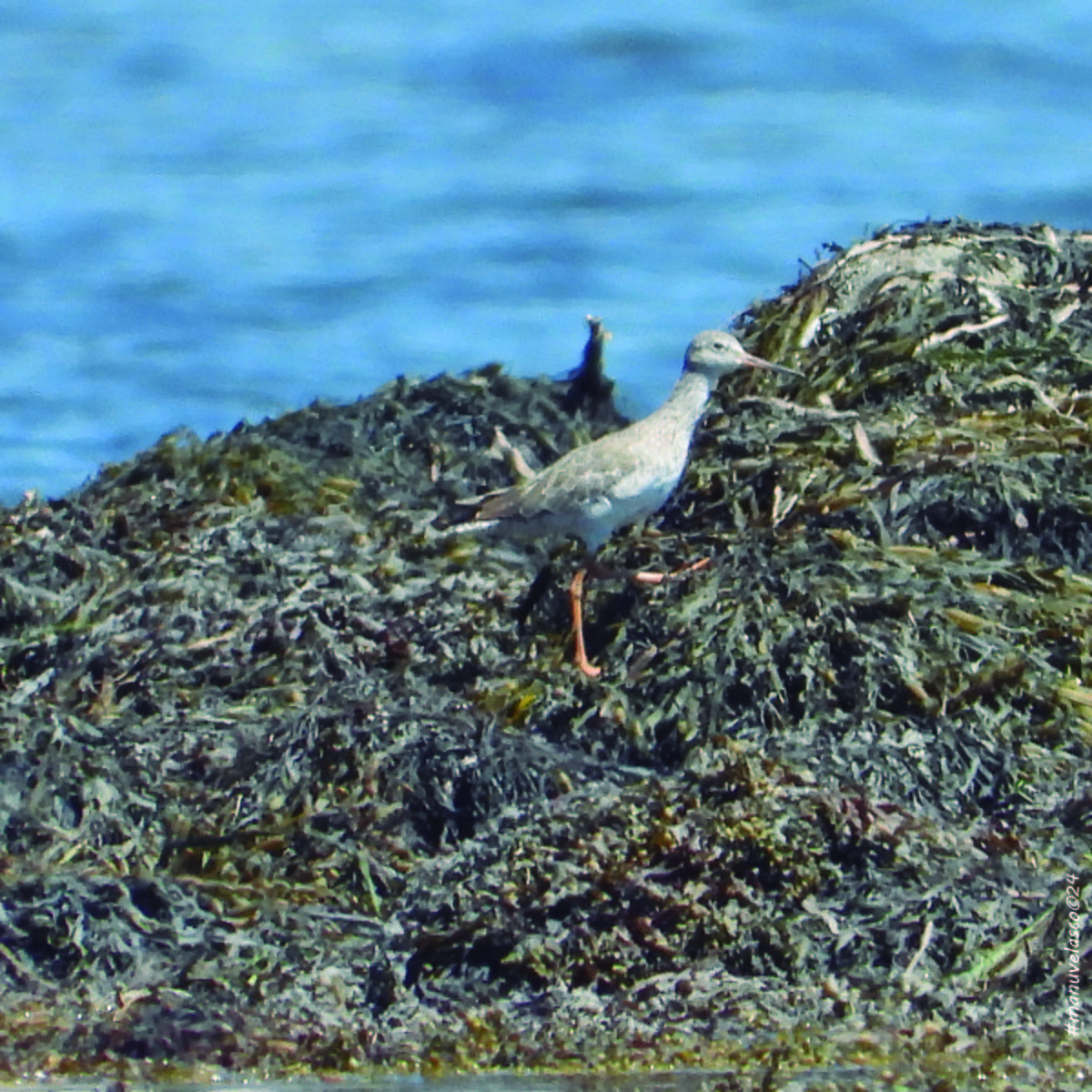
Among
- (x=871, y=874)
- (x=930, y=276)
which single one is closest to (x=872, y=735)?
(x=871, y=874)

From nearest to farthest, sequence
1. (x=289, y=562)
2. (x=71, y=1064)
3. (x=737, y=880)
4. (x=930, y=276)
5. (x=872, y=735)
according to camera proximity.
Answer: (x=71, y=1064) < (x=737, y=880) < (x=872, y=735) < (x=289, y=562) < (x=930, y=276)

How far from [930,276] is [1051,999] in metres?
3.29

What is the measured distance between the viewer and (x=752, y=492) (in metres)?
6.50

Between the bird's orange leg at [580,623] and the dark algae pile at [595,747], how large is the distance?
0.05m

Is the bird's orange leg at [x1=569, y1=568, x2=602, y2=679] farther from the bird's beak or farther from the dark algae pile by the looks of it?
the bird's beak

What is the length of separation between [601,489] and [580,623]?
56 cm

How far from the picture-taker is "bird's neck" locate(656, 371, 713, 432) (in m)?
6.77

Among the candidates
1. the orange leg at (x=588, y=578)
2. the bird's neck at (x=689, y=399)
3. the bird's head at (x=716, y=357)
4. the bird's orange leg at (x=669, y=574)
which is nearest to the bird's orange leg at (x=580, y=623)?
the orange leg at (x=588, y=578)

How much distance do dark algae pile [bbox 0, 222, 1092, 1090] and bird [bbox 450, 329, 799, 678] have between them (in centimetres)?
12

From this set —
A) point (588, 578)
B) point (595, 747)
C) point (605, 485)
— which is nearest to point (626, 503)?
point (605, 485)

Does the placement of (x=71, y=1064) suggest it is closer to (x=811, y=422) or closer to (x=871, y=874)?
(x=871, y=874)

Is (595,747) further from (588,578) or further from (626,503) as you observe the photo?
(626,503)

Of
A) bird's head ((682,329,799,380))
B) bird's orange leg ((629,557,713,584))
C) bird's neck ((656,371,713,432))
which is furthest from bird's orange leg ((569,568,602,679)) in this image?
bird's head ((682,329,799,380))

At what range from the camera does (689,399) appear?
22.5ft
